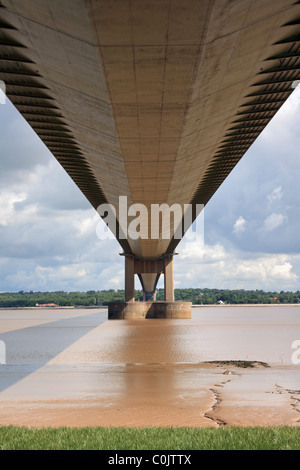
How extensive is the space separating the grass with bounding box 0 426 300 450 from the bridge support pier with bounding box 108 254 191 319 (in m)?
60.1

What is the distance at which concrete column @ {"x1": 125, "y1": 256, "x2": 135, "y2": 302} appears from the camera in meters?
74.5

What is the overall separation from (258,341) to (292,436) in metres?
28.8

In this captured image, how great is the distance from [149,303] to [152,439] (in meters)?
62.1

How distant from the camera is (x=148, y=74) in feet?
40.9

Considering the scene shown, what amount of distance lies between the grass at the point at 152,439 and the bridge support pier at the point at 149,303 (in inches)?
2365

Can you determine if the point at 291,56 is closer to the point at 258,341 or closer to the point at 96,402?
the point at 96,402
